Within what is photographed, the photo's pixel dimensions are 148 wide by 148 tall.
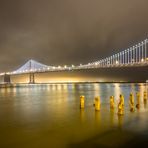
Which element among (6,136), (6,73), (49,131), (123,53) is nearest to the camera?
(6,136)

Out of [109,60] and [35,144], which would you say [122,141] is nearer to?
[35,144]

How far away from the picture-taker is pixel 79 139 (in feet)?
31.5

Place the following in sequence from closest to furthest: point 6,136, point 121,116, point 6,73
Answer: point 6,136 → point 121,116 → point 6,73

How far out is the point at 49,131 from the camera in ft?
37.2

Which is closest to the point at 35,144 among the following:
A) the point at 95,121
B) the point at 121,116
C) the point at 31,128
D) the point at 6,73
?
the point at 31,128

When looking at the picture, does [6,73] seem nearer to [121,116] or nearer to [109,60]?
[109,60]

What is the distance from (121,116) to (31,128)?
498 centimetres

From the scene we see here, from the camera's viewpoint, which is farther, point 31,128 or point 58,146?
point 31,128

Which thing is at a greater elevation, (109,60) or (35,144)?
(109,60)

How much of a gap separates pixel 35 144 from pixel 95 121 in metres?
4.97

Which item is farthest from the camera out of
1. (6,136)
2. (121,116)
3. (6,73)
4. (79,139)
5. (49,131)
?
(6,73)

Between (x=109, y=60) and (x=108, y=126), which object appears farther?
(x=109, y=60)

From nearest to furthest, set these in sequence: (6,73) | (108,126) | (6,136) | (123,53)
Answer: (6,136), (108,126), (123,53), (6,73)

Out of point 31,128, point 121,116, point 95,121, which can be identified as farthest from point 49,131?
point 121,116
